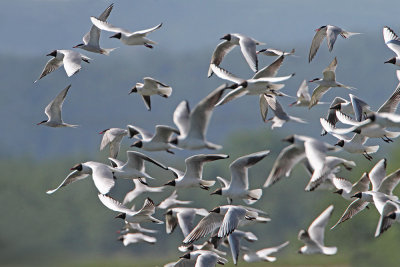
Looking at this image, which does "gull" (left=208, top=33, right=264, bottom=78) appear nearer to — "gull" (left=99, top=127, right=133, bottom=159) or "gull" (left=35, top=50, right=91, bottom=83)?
"gull" (left=99, top=127, right=133, bottom=159)

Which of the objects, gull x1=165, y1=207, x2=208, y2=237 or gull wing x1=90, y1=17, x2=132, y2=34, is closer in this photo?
gull x1=165, y1=207, x2=208, y2=237

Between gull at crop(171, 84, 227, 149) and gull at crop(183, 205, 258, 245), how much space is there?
87 cm

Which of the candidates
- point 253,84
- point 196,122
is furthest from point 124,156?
point 196,122

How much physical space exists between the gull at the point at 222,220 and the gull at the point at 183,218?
43 cm

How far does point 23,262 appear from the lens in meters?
18.8

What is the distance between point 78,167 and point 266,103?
225 cm

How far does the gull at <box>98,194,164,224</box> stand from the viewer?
796 centimetres

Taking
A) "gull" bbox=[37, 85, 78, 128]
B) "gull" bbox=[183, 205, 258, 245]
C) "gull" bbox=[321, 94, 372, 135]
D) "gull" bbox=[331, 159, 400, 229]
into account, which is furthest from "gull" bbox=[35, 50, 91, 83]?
"gull" bbox=[331, 159, 400, 229]

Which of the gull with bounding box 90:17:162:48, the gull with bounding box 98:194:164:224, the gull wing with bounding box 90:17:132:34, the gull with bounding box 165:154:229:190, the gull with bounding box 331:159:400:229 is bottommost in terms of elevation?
the gull with bounding box 98:194:164:224

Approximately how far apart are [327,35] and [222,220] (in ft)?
8.37

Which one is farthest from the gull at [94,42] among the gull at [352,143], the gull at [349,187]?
the gull at [349,187]

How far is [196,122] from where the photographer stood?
6.57m

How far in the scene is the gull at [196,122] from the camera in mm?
6430

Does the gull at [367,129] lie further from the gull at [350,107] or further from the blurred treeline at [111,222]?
the blurred treeline at [111,222]
